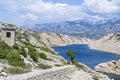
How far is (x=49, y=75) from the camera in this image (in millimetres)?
28078

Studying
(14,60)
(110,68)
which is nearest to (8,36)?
(14,60)

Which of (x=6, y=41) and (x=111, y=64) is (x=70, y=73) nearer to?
(x=6, y=41)

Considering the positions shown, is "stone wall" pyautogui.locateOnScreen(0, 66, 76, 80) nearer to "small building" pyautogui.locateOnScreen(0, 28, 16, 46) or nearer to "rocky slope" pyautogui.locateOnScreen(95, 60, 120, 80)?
"small building" pyautogui.locateOnScreen(0, 28, 16, 46)

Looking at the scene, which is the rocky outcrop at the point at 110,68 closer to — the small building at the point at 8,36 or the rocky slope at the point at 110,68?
the rocky slope at the point at 110,68

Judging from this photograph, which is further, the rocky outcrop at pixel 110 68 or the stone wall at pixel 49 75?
the rocky outcrop at pixel 110 68

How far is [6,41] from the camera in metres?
44.7

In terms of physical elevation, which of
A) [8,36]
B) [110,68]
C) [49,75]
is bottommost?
[49,75]

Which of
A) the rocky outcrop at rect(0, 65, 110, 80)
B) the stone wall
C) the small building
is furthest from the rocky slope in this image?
the stone wall

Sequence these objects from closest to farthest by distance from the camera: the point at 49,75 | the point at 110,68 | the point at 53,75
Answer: the point at 49,75
the point at 53,75
the point at 110,68

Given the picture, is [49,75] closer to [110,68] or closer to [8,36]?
[8,36]

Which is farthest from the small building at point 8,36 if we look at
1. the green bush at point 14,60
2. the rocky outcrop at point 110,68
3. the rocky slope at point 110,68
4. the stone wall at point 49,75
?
the rocky outcrop at point 110,68

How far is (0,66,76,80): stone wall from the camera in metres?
22.8

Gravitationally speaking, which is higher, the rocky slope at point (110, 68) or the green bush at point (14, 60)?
the rocky slope at point (110, 68)

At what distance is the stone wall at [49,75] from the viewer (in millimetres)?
22753
